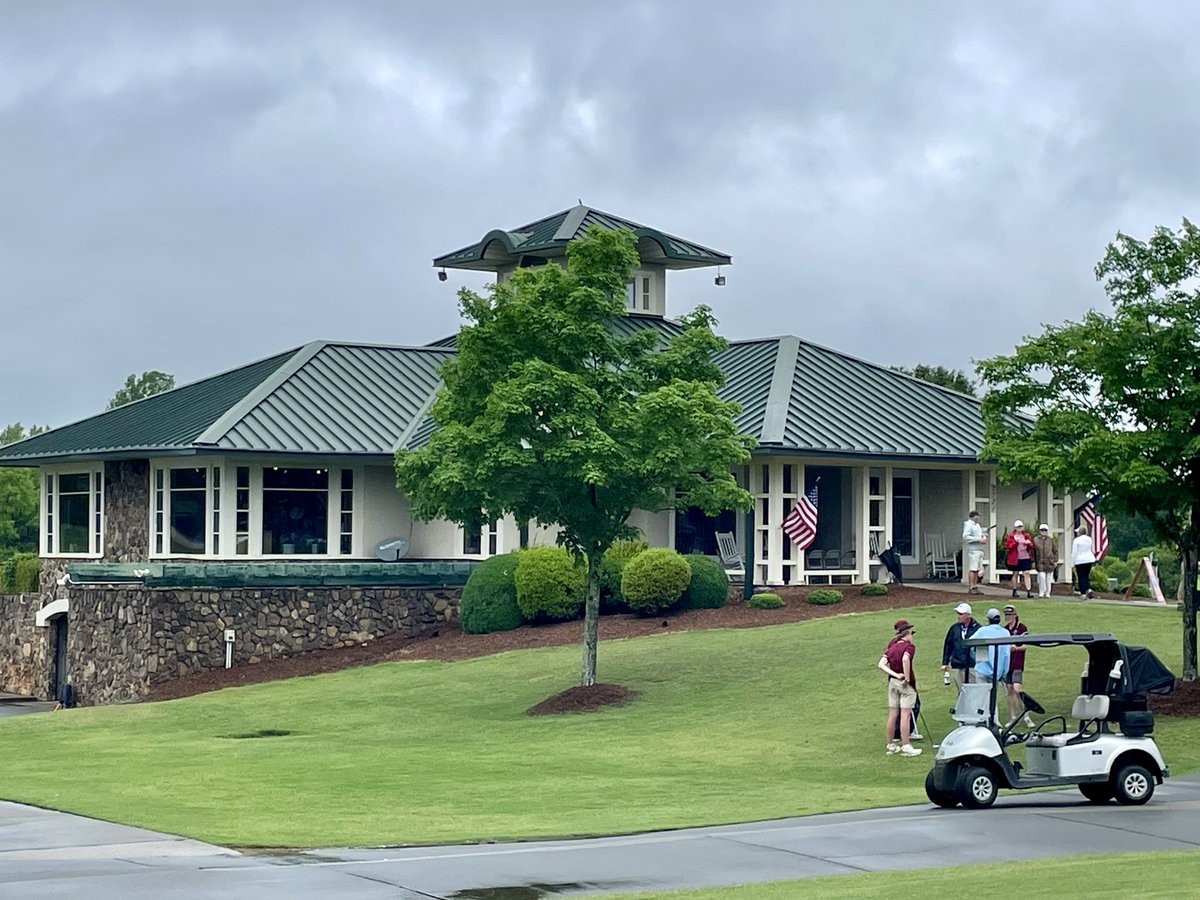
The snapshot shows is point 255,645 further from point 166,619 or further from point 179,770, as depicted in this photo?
point 179,770

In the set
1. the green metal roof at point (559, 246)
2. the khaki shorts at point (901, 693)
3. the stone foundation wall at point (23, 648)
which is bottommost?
the stone foundation wall at point (23, 648)

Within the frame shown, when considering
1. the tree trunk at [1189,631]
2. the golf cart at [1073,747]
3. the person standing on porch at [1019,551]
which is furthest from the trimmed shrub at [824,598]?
the golf cart at [1073,747]

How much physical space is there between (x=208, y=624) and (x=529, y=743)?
15050 mm

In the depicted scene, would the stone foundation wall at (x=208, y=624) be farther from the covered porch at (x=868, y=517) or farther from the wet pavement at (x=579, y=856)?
the wet pavement at (x=579, y=856)

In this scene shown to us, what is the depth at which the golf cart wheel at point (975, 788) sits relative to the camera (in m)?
17.6

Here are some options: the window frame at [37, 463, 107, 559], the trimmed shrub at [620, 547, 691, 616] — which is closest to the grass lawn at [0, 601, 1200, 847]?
the trimmed shrub at [620, 547, 691, 616]

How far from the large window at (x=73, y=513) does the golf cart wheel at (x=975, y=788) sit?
31.1 m

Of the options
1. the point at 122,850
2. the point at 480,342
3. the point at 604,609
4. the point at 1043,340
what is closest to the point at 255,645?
the point at 604,609

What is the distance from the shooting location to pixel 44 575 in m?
46.5

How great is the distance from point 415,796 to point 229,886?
20.3 feet

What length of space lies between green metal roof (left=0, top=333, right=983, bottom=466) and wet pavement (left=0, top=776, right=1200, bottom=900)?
22.0m

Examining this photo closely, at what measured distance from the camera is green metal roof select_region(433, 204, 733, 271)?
46.7 metres

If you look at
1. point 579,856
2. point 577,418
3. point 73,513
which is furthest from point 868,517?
point 579,856

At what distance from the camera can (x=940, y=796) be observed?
58.4 ft
